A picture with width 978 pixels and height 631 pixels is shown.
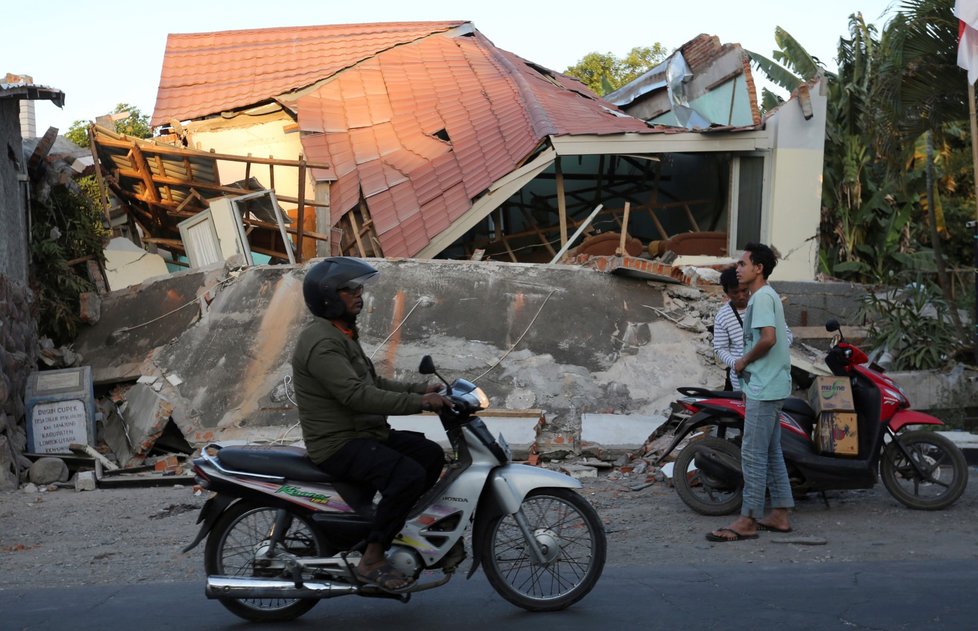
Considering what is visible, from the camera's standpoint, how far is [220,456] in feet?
16.3

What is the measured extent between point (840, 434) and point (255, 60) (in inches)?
655

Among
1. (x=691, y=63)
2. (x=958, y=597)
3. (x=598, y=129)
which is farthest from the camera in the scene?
(x=691, y=63)

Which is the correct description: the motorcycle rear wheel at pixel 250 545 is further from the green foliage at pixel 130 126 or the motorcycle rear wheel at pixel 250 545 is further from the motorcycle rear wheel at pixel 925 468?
the green foliage at pixel 130 126

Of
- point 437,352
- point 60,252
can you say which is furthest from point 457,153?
point 60,252

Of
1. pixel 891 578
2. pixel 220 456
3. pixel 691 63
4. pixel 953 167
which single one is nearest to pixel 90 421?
pixel 220 456

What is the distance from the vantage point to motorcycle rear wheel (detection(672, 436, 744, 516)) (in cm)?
741

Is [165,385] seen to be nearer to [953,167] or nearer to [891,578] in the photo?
[891,578]

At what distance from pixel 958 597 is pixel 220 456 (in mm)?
3682

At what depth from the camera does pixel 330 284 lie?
4910mm

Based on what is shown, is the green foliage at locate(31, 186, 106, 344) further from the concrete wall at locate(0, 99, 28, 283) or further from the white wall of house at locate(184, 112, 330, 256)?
the white wall of house at locate(184, 112, 330, 256)

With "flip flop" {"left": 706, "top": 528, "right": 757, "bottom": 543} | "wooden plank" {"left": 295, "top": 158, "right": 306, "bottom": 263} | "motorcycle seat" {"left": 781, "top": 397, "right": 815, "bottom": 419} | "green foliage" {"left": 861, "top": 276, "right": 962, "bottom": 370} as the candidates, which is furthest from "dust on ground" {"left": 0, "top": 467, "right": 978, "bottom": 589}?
"wooden plank" {"left": 295, "top": 158, "right": 306, "bottom": 263}

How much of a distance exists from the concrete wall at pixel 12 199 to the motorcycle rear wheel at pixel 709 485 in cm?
734

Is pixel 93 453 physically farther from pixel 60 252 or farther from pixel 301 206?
pixel 301 206

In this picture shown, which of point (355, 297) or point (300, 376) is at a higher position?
point (355, 297)
